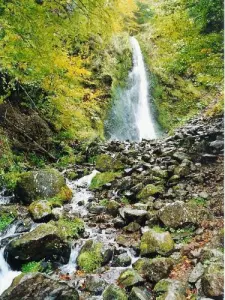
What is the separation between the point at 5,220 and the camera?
6312 millimetres

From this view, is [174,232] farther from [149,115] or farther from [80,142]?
[149,115]

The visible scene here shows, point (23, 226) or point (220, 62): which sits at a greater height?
point (220, 62)

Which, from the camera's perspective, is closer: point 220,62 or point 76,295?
point 76,295

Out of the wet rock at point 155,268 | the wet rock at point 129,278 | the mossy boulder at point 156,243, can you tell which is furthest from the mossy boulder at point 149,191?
the wet rock at point 129,278

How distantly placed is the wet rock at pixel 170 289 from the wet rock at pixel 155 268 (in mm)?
181

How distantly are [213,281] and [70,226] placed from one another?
3020mm

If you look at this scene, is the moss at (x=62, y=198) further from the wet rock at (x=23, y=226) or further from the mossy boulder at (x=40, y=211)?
the wet rock at (x=23, y=226)

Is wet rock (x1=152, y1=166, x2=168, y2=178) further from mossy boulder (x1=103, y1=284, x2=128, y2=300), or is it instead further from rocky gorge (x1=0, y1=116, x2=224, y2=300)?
mossy boulder (x1=103, y1=284, x2=128, y2=300)

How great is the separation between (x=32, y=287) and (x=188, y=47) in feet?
15.8

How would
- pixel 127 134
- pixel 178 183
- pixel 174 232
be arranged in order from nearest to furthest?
pixel 174 232, pixel 178 183, pixel 127 134

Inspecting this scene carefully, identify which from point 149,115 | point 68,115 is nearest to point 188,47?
point 68,115

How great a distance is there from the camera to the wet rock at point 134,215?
5.65 meters

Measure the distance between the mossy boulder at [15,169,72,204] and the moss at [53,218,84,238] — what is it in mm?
1265

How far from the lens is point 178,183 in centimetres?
666
